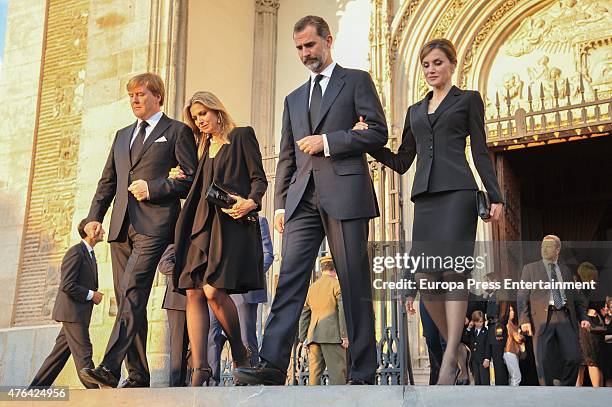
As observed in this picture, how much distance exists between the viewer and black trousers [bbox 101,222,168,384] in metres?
4.97

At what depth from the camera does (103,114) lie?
1115 cm

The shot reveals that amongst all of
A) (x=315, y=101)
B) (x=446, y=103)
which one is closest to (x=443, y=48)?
(x=446, y=103)

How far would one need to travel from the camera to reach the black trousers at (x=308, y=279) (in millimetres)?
4406

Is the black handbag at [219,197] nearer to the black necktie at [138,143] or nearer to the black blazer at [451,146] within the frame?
the black necktie at [138,143]

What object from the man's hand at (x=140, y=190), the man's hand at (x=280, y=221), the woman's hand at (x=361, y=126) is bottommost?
the man's hand at (x=280, y=221)

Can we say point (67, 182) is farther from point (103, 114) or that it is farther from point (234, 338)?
point (234, 338)

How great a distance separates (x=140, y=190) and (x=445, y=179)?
78.9 inches

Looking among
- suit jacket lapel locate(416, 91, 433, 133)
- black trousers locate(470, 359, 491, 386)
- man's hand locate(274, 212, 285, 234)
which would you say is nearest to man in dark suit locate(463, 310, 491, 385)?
black trousers locate(470, 359, 491, 386)

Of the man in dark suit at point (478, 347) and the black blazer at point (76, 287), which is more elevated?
the black blazer at point (76, 287)

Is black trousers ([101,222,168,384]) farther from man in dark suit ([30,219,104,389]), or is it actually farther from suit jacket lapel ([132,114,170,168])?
man in dark suit ([30,219,104,389])

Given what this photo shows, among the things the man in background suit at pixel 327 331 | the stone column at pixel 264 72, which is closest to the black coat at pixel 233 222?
the man in background suit at pixel 327 331

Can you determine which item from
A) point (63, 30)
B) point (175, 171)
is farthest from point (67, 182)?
point (175, 171)

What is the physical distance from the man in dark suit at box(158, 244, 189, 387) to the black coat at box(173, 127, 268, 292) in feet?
3.74

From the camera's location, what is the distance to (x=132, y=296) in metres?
5.10
